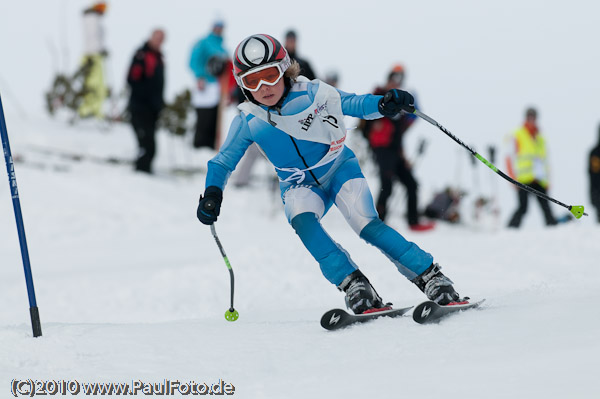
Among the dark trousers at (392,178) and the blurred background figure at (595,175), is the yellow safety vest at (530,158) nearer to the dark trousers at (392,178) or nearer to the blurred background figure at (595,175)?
the blurred background figure at (595,175)

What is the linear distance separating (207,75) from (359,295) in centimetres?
820

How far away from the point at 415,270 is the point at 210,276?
130 inches

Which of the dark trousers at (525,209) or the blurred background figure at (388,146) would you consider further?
the dark trousers at (525,209)

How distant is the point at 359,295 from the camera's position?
13.0 feet

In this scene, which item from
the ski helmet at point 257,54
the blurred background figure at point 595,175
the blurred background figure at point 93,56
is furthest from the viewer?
the blurred background figure at point 93,56

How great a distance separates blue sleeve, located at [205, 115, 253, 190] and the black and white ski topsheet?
953 millimetres

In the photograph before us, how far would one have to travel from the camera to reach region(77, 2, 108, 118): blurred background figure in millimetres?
13969

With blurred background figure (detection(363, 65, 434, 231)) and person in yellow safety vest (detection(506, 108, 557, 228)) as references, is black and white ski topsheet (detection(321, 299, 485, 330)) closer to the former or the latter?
blurred background figure (detection(363, 65, 434, 231))

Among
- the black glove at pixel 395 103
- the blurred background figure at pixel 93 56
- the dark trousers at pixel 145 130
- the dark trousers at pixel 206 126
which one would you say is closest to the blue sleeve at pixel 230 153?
the black glove at pixel 395 103

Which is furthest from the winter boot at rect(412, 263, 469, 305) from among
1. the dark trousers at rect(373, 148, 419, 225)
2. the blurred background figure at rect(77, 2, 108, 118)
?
the blurred background figure at rect(77, 2, 108, 118)

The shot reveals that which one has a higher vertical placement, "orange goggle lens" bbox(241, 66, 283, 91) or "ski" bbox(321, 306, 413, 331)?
"orange goggle lens" bbox(241, 66, 283, 91)

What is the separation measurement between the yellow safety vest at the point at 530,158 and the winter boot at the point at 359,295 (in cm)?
735

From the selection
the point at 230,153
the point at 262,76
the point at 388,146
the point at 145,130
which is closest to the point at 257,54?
the point at 262,76

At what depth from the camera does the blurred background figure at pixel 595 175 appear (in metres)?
11.6
